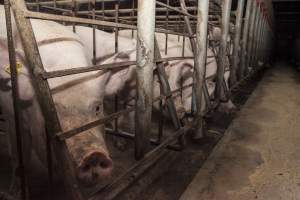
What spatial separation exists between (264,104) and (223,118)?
141 centimetres

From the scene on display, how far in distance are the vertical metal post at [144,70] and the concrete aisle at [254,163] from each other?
481 millimetres

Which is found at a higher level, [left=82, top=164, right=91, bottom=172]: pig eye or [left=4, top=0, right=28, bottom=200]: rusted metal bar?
[left=4, top=0, right=28, bottom=200]: rusted metal bar

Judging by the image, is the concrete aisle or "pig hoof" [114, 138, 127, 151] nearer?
the concrete aisle

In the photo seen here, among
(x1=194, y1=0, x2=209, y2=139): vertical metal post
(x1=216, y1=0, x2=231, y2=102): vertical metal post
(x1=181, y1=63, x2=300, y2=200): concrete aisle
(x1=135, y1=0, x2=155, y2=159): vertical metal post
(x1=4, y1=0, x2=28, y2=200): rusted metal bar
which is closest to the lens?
(x1=4, y1=0, x2=28, y2=200): rusted metal bar

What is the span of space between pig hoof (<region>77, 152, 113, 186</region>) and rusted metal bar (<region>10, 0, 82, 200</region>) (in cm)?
6

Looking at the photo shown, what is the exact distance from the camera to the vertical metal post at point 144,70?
168 cm

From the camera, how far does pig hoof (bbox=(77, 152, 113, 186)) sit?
1.25 meters

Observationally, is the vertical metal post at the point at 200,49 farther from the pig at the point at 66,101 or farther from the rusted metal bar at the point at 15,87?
the rusted metal bar at the point at 15,87

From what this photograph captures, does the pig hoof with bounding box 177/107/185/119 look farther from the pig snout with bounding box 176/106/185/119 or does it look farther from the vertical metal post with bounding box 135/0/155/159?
the vertical metal post with bounding box 135/0/155/159

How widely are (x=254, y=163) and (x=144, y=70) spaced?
4.38 feet

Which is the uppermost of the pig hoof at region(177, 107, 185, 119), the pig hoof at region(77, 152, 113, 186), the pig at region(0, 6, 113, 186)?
the pig at region(0, 6, 113, 186)

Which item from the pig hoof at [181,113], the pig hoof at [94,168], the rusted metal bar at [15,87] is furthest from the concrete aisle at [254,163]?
the rusted metal bar at [15,87]

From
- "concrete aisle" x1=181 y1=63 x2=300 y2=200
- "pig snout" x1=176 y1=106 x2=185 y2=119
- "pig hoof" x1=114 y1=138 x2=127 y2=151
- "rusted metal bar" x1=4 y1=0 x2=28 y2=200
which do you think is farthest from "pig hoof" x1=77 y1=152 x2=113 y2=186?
"pig snout" x1=176 y1=106 x2=185 y2=119

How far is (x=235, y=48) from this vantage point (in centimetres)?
412
